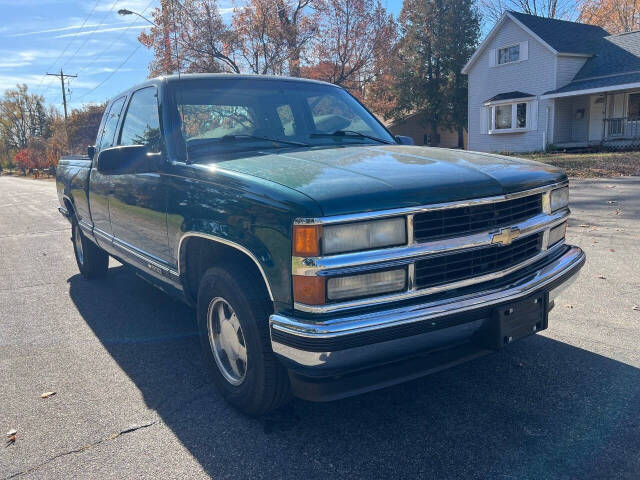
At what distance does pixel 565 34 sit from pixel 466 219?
28.3 meters

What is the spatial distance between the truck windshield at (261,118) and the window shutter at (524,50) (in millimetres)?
25605

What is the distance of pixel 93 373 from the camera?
3.75 metres

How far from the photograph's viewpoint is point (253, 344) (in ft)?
8.87

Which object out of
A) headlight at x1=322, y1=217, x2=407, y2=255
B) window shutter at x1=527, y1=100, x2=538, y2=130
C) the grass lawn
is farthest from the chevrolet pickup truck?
window shutter at x1=527, y1=100, x2=538, y2=130

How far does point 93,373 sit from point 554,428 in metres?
2.99

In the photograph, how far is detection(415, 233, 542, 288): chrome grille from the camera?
2.54 metres

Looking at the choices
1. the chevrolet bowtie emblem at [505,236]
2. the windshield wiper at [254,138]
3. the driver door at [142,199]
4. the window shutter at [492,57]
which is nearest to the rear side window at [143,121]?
the driver door at [142,199]

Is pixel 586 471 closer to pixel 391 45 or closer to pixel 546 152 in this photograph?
pixel 546 152

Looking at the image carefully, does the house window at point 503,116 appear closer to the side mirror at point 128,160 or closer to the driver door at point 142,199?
the driver door at point 142,199

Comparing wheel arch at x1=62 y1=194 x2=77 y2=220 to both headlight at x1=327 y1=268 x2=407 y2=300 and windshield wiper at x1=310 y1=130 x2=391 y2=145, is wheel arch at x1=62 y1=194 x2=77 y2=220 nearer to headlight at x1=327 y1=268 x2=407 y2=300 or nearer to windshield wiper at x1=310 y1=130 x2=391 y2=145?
windshield wiper at x1=310 y1=130 x2=391 y2=145

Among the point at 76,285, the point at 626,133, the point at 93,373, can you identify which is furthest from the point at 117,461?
the point at 626,133

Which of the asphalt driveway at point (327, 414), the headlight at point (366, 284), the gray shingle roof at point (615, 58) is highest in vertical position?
the gray shingle roof at point (615, 58)

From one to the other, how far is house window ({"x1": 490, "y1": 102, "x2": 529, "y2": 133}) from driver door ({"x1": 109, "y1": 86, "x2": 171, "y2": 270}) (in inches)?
994

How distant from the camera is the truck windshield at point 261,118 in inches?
144
